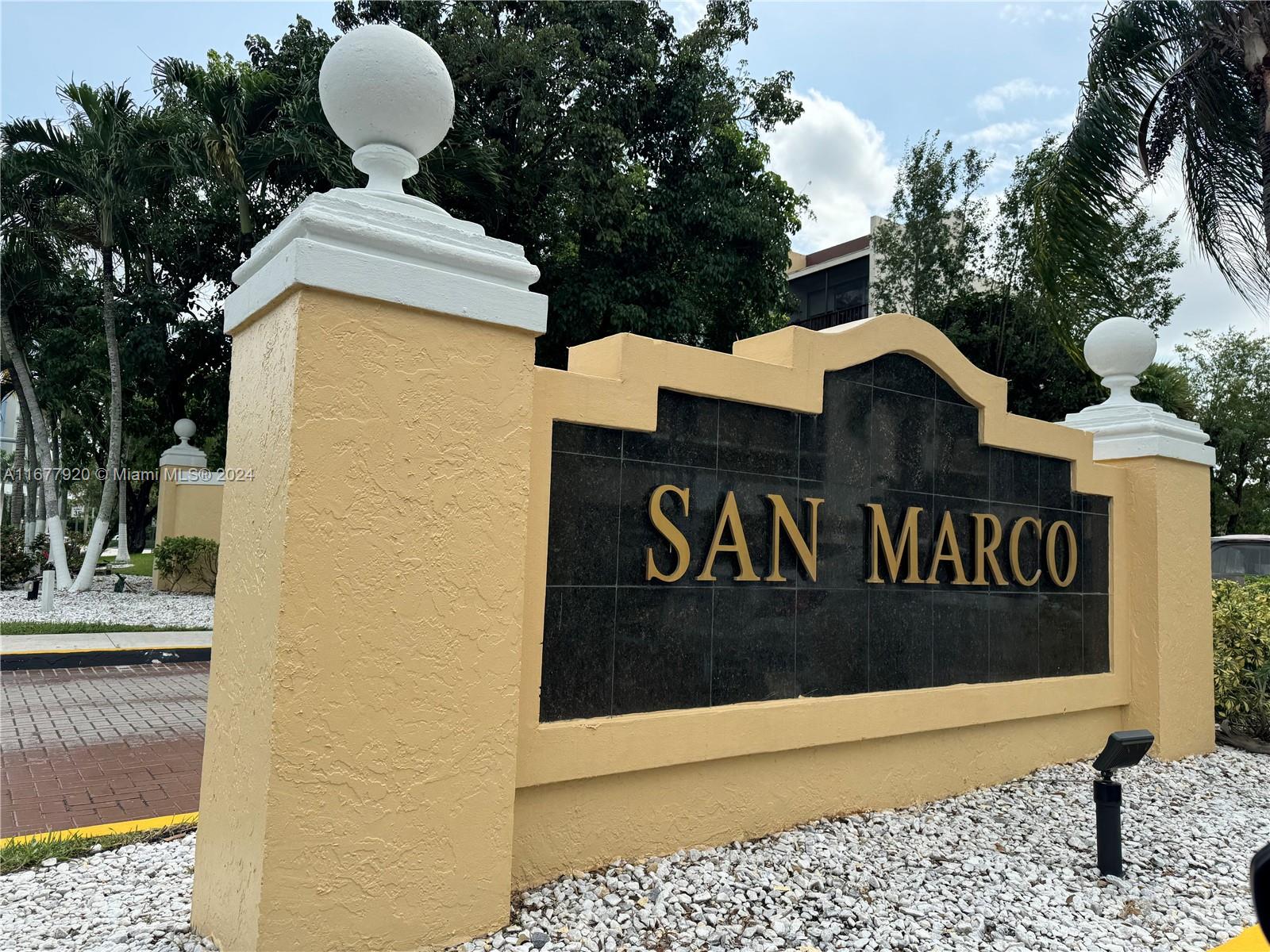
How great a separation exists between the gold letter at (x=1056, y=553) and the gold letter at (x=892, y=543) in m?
1.50

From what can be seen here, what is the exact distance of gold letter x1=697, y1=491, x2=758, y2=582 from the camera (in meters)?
4.61

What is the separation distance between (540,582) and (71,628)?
10.8m

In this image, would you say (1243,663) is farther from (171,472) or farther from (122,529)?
(122,529)

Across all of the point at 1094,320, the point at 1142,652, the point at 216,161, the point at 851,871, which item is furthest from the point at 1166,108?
the point at 216,161

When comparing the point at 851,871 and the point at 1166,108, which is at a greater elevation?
the point at 1166,108

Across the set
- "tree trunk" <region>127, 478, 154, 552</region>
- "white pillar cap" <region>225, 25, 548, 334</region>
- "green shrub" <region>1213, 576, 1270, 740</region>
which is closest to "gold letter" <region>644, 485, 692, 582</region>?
"white pillar cap" <region>225, 25, 548, 334</region>

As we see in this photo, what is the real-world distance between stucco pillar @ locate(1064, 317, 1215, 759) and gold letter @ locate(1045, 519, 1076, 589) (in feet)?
2.74

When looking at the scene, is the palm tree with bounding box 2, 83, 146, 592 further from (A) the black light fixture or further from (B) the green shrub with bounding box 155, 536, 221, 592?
(A) the black light fixture

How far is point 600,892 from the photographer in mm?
3832

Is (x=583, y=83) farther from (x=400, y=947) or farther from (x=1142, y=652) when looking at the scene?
(x=400, y=947)

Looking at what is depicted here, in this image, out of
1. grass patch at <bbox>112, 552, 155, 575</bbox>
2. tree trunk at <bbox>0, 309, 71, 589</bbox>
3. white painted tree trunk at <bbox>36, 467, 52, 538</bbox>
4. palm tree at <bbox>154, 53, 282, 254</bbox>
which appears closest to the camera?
palm tree at <bbox>154, 53, 282, 254</bbox>

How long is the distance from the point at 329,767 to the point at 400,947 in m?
0.72

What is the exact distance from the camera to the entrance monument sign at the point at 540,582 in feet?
10.3

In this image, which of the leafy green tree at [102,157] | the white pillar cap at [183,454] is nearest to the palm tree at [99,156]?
the leafy green tree at [102,157]
